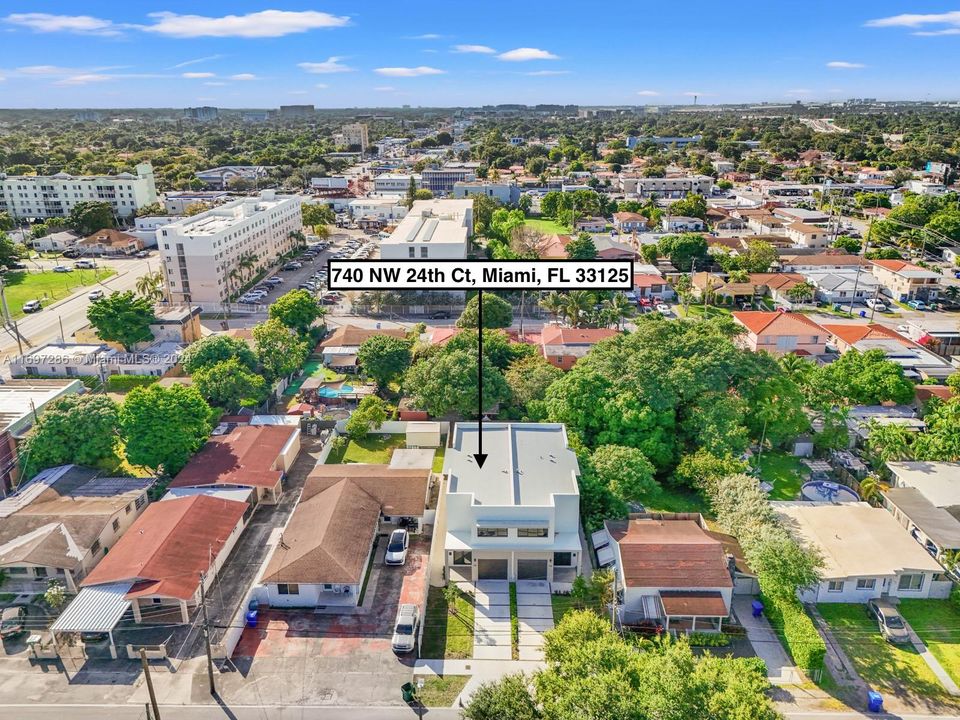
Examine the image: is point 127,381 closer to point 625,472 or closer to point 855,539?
point 625,472

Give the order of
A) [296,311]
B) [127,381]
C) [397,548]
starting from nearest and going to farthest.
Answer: [397,548]
[127,381]
[296,311]

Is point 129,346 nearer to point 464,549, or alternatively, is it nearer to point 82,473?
point 82,473

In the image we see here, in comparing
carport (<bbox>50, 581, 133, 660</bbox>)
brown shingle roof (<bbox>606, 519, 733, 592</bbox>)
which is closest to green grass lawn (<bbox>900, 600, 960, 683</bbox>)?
brown shingle roof (<bbox>606, 519, 733, 592</bbox>)

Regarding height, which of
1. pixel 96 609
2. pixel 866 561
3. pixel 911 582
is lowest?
pixel 911 582

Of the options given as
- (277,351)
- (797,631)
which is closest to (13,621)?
(277,351)

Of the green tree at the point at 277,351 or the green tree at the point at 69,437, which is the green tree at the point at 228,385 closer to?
the green tree at the point at 277,351
